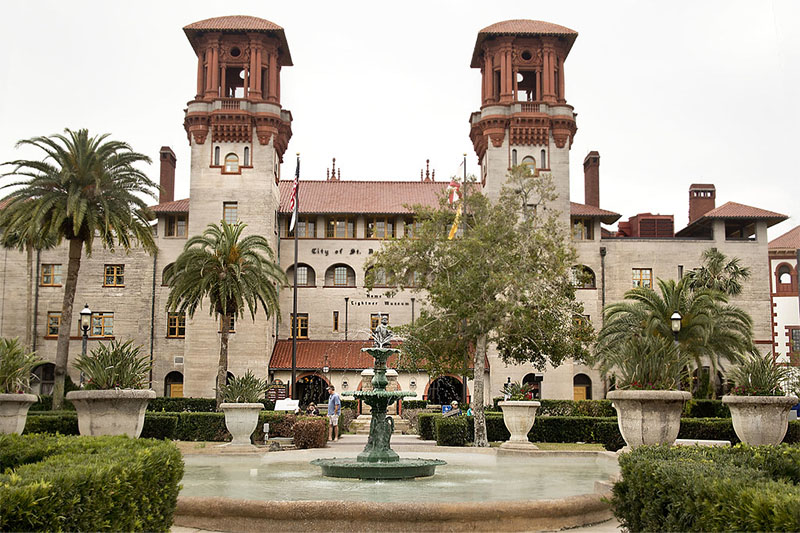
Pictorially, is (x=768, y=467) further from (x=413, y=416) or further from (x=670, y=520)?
(x=413, y=416)

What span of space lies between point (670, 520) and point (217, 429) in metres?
26.0

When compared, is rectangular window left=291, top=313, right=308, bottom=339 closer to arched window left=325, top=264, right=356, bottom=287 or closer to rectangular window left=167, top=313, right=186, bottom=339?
arched window left=325, top=264, right=356, bottom=287

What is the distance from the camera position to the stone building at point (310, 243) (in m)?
58.1

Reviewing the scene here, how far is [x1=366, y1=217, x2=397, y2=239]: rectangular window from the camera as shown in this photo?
6372cm

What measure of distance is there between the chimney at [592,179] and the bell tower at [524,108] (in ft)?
26.7

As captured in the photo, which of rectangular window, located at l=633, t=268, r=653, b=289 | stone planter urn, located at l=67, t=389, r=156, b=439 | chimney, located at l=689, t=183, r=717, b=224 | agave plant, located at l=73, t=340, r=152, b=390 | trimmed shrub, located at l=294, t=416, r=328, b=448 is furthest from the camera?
chimney, located at l=689, t=183, r=717, b=224

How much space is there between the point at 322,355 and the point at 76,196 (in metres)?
23.4

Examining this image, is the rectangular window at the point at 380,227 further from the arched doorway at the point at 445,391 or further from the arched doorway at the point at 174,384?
the arched doorway at the point at 174,384

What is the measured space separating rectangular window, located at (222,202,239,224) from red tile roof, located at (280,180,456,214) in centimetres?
453

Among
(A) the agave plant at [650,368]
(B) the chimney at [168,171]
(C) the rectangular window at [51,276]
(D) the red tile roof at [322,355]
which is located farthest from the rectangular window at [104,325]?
(A) the agave plant at [650,368]

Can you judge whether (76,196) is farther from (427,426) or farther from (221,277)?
(427,426)

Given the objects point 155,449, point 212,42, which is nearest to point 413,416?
point 212,42

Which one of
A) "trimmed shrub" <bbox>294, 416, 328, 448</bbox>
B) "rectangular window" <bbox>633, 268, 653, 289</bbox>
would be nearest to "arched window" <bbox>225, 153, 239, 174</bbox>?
"rectangular window" <bbox>633, 268, 653, 289</bbox>

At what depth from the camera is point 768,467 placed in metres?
9.86
